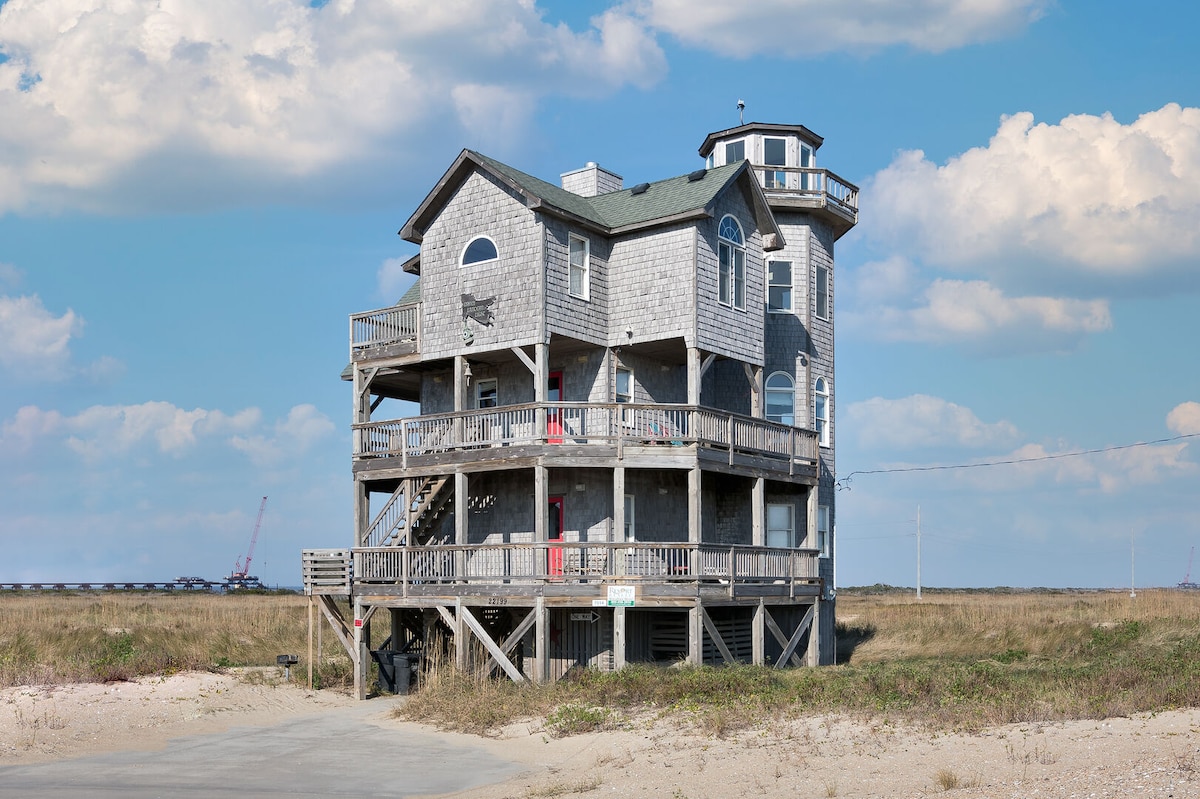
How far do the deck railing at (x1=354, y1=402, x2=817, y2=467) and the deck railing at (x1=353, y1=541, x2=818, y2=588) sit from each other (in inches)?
96.4

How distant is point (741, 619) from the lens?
111 ft

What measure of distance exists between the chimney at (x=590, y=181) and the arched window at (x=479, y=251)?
5.34 m

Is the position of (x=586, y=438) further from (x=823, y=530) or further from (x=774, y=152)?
(x=774, y=152)

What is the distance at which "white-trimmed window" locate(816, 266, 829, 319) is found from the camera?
37719 mm

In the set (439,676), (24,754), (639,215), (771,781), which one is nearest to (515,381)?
(639,215)

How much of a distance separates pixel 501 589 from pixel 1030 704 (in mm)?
12738

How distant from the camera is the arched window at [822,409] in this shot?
121 ft

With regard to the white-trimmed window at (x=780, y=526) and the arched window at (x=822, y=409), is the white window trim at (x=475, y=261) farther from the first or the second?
the arched window at (x=822, y=409)

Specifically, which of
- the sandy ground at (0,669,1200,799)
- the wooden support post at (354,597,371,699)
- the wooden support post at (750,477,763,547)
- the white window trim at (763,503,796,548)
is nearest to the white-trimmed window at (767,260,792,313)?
the white window trim at (763,503,796,548)

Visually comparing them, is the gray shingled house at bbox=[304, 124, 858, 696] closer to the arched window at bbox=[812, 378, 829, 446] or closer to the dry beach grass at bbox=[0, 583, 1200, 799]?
the arched window at bbox=[812, 378, 829, 446]

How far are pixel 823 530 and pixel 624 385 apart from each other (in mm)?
8112

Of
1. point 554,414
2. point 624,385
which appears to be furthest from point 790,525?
point 554,414

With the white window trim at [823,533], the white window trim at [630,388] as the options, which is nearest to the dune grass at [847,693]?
the white window trim at [823,533]

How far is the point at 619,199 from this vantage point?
111 ft
